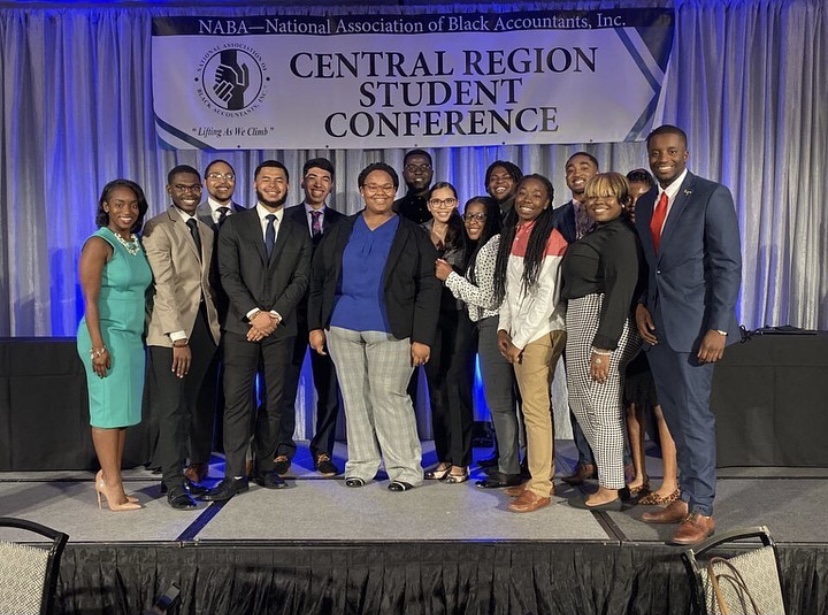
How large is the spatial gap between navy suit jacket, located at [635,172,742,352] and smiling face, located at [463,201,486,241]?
902mm

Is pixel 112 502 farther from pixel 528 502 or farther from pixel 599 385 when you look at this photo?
pixel 599 385

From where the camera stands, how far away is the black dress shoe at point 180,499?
11.0 feet

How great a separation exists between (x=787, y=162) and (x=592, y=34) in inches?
60.0

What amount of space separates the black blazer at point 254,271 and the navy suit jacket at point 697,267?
63.2 inches

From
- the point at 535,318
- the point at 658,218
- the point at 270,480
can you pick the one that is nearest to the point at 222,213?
the point at 270,480

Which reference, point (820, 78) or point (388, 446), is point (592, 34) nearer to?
point (820, 78)

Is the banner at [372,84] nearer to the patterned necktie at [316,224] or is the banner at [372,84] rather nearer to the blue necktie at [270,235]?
the patterned necktie at [316,224]

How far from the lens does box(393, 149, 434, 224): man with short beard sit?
4262mm

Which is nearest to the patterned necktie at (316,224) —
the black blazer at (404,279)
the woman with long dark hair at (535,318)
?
the black blazer at (404,279)

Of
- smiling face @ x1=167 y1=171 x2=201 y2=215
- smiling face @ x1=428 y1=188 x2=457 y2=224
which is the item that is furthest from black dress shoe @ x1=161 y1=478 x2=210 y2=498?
smiling face @ x1=428 y1=188 x2=457 y2=224

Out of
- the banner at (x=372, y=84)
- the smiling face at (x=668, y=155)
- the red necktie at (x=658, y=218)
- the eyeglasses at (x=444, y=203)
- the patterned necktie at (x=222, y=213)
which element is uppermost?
the banner at (x=372, y=84)

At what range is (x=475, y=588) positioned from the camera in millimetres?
2785

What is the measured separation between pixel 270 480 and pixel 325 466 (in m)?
0.35

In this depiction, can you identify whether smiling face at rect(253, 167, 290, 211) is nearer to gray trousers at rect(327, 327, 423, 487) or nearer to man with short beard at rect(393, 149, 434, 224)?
gray trousers at rect(327, 327, 423, 487)
